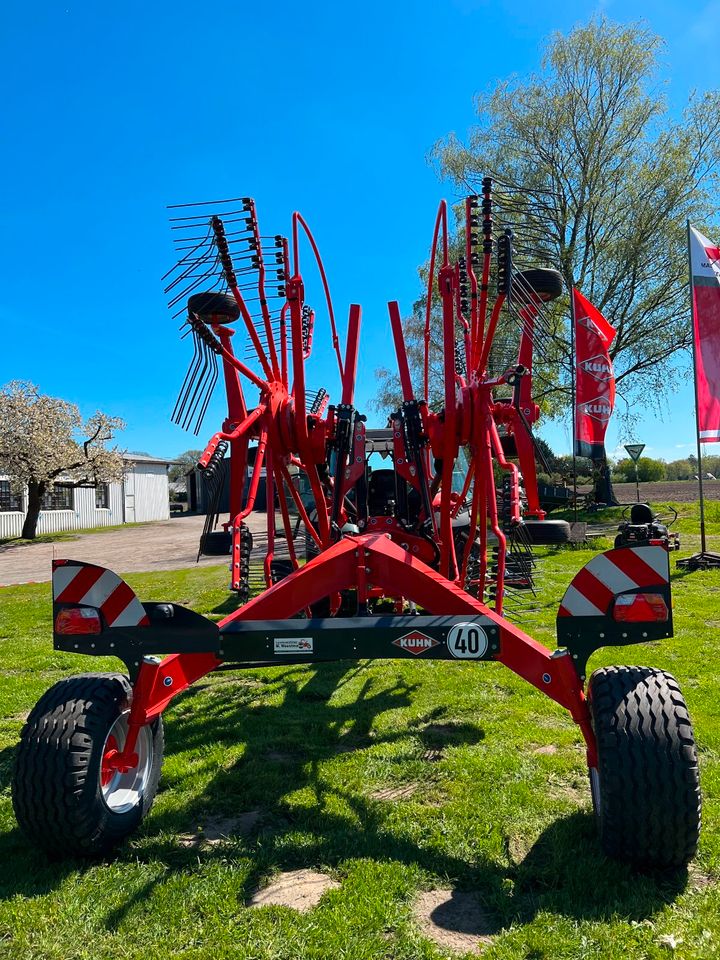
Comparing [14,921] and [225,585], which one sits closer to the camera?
[14,921]

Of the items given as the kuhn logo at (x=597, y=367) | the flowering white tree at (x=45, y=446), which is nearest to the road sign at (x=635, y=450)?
the kuhn logo at (x=597, y=367)

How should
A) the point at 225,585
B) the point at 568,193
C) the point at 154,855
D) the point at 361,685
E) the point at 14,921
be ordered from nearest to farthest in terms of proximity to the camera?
1. the point at 14,921
2. the point at 154,855
3. the point at 361,685
4. the point at 225,585
5. the point at 568,193

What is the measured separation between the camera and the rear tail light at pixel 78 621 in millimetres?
3166

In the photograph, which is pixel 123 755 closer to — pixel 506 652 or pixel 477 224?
pixel 506 652

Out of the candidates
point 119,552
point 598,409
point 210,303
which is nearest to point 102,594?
point 210,303

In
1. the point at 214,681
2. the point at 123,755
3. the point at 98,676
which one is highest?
the point at 98,676

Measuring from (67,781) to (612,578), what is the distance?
2.52m

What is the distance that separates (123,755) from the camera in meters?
3.13

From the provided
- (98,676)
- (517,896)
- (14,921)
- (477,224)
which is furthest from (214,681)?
(477,224)

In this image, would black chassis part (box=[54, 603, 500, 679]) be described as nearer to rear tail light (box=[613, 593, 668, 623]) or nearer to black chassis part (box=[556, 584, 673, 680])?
black chassis part (box=[556, 584, 673, 680])

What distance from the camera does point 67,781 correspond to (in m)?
2.77

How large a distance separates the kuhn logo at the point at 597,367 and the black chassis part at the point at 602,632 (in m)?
11.3

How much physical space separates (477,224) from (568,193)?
2075 centimetres

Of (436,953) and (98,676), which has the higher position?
(98,676)
